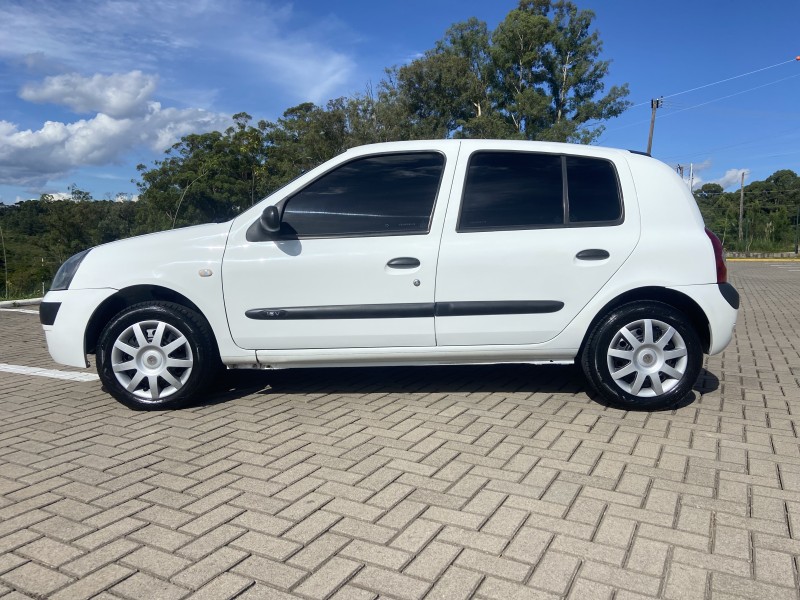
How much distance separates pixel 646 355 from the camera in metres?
4.11

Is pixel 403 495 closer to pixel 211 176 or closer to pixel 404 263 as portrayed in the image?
pixel 404 263

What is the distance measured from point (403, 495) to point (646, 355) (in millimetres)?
2086

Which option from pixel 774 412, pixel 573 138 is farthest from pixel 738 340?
pixel 573 138

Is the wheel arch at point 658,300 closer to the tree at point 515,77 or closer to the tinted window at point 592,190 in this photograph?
the tinted window at point 592,190

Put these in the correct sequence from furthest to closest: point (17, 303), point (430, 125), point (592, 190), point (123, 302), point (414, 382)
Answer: point (430, 125)
point (17, 303)
point (414, 382)
point (123, 302)
point (592, 190)

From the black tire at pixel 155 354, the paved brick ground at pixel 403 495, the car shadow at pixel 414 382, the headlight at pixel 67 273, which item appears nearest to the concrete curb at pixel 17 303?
the paved brick ground at pixel 403 495

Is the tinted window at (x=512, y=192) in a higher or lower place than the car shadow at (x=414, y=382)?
higher

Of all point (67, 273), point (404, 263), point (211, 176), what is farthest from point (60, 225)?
point (404, 263)

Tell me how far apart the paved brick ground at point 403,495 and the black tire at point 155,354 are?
18cm

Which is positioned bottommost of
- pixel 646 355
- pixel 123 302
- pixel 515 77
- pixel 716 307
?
pixel 646 355

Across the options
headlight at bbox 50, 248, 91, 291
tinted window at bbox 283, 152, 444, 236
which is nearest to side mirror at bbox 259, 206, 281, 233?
tinted window at bbox 283, 152, 444, 236

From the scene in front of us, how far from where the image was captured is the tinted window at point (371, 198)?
4.14m

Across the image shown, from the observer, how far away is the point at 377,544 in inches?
96.9

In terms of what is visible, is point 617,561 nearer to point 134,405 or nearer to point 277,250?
point 277,250
